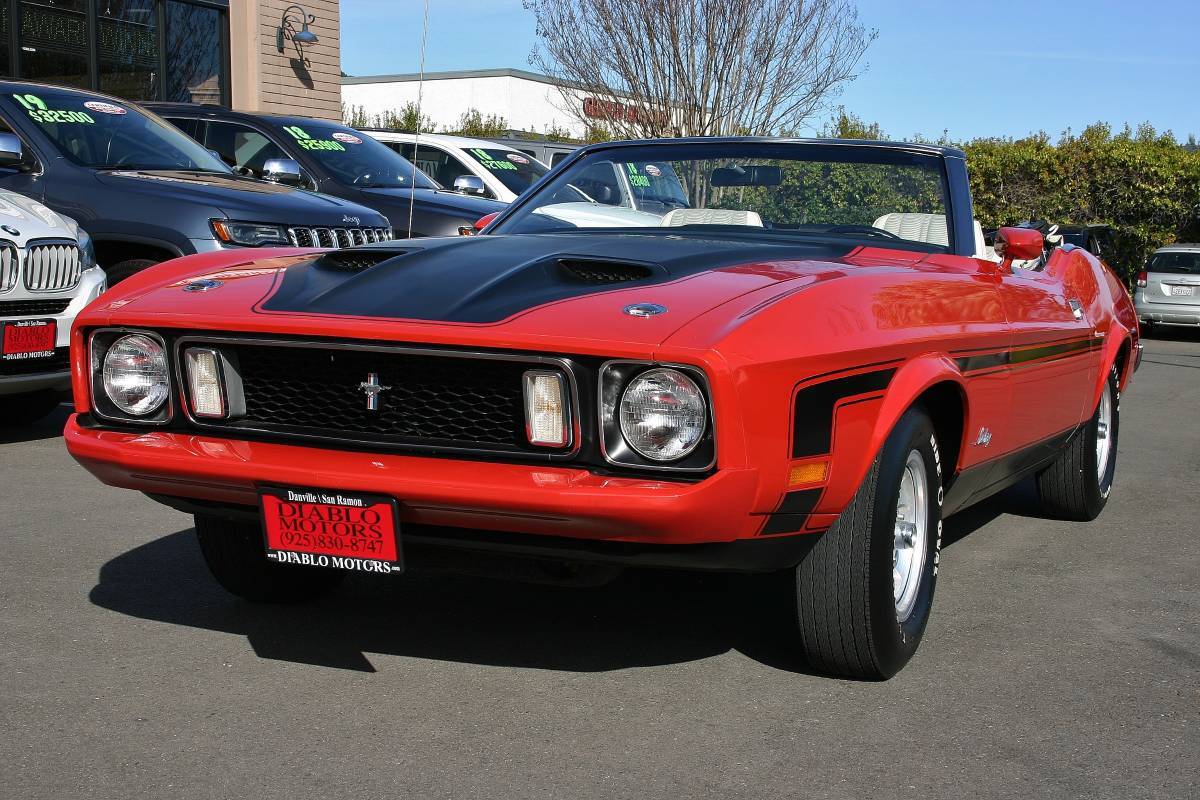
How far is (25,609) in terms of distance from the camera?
406cm

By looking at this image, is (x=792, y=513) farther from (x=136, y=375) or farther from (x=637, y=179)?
(x=637, y=179)

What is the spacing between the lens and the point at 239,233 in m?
7.78

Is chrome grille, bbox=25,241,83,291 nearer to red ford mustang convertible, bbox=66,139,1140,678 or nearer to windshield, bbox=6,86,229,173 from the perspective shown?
windshield, bbox=6,86,229,173

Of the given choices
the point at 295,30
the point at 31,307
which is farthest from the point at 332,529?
the point at 295,30

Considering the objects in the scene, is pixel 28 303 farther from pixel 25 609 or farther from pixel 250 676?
pixel 250 676

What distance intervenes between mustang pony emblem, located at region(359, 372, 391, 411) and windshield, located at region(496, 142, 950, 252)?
1.60m

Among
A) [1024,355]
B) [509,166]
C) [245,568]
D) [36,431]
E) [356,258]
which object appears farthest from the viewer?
[509,166]

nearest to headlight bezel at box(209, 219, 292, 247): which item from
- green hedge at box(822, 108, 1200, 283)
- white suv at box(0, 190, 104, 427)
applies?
white suv at box(0, 190, 104, 427)

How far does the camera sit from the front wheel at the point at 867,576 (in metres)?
3.34

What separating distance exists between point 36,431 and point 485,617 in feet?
13.7

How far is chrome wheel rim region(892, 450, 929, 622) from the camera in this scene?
3723 millimetres

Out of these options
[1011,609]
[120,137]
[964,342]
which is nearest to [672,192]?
[964,342]

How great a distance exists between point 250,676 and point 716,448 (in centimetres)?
141

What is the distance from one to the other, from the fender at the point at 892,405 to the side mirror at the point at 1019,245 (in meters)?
0.95
